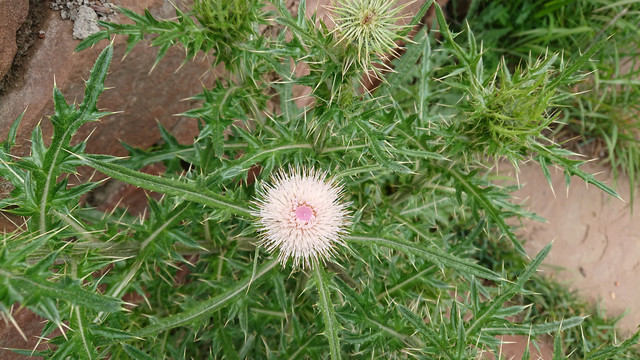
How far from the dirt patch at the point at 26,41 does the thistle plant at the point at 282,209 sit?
0.53m

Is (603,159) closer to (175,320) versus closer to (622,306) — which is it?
(622,306)

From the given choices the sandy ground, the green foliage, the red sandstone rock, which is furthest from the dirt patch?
the sandy ground

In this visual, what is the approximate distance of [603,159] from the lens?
418cm

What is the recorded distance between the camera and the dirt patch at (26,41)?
2.35 m

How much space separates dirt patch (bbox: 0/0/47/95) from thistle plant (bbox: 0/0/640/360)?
0.53 meters

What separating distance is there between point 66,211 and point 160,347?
3.95 feet

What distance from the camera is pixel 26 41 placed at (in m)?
2.36

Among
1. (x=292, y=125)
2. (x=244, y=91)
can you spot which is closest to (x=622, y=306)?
(x=292, y=125)

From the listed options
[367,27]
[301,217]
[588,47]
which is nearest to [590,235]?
[588,47]

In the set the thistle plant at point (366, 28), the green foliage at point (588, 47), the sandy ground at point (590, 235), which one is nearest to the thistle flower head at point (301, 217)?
the thistle plant at point (366, 28)

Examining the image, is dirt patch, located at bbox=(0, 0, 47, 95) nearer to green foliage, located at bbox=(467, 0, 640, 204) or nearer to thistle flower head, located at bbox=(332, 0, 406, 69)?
thistle flower head, located at bbox=(332, 0, 406, 69)

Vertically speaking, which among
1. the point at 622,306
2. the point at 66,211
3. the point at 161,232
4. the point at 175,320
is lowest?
the point at 622,306

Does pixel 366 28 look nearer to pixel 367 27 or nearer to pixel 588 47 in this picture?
pixel 367 27

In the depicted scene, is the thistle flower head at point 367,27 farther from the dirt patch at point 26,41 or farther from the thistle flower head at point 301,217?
the dirt patch at point 26,41
